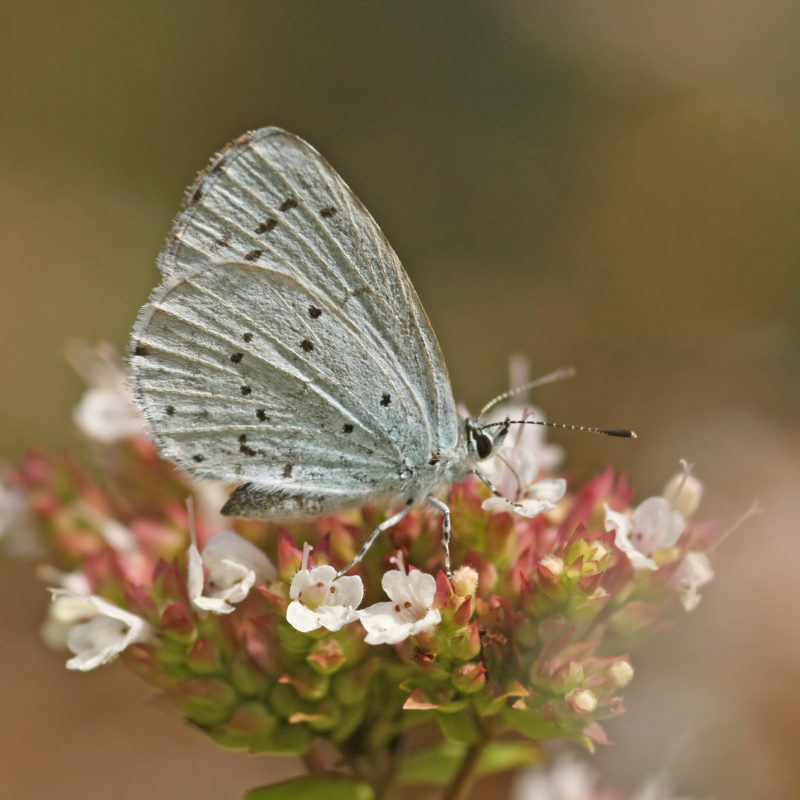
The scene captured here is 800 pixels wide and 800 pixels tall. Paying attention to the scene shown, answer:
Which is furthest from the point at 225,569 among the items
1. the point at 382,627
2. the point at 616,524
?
the point at 616,524

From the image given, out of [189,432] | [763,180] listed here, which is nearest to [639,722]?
[189,432]

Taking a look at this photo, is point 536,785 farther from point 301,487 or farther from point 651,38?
point 651,38

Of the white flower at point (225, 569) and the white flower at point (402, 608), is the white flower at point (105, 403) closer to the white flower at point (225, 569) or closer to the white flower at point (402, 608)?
the white flower at point (225, 569)

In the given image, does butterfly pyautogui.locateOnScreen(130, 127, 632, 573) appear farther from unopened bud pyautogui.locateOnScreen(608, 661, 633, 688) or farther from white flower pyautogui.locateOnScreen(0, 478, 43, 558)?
white flower pyautogui.locateOnScreen(0, 478, 43, 558)

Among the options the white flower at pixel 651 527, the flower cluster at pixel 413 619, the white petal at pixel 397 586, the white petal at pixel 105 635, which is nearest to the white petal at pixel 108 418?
the flower cluster at pixel 413 619

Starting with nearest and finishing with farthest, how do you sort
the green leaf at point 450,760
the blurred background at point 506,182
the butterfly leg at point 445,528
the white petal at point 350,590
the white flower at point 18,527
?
1. the white petal at point 350,590
2. the butterfly leg at point 445,528
3. the green leaf at point 450,760
4. the white flower at point 18,527
5. the blurred background at point 506,182

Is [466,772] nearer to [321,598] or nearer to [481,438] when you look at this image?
[321,598]

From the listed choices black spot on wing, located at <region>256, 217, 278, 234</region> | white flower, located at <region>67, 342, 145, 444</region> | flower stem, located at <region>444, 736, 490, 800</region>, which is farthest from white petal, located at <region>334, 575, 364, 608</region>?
white flower, located at <region>67, 342, 145, 444</region>
